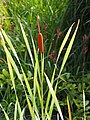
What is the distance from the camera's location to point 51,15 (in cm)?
278

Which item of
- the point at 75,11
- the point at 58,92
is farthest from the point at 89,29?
the point at 58,92

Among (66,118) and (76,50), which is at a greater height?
(76,50)

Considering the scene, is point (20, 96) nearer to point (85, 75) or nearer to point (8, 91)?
point (8, 91)

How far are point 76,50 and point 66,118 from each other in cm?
52

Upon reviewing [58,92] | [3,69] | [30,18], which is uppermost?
A: [30,18]

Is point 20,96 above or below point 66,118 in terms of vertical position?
above

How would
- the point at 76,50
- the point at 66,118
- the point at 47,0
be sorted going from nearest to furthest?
1. the point at 66,118
2. the point at 76,50
3. the point at 47,0

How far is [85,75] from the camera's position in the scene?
2227mm

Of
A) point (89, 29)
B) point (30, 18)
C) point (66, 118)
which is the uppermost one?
point (30, 18)

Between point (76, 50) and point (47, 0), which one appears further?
point (47, 0)

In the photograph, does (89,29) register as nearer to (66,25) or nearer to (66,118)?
(66,25)

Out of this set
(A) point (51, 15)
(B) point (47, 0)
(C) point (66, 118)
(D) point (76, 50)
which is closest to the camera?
(C) point (66, 118)

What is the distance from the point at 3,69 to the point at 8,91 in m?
0.15

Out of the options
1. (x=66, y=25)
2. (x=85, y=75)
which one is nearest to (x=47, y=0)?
(x=66, y=25)
